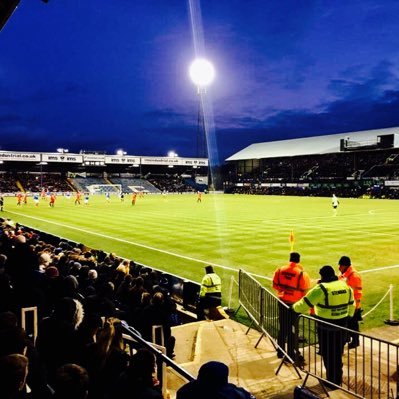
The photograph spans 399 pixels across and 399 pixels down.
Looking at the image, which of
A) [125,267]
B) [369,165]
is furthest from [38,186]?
[125,267]

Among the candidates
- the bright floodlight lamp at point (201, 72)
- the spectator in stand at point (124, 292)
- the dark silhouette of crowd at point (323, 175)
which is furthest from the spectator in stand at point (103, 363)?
the dark silhouette of crowd at point (323, 175)

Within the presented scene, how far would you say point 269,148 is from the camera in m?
103

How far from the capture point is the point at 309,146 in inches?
3588

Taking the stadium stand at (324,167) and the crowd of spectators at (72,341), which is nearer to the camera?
the crowd of spectators at (72,341)

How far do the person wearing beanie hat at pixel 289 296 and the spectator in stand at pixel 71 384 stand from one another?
4691 mm

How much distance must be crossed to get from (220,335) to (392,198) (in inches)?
2698

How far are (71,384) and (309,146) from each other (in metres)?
92.5

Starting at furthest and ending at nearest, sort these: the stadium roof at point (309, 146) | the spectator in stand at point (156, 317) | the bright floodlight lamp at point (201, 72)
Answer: the stadium roof at point (309, 146), the bright floodlight lamp at point (201, 72), the spectator in stand at point (156, 317)

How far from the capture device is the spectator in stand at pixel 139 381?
3350 millimetres

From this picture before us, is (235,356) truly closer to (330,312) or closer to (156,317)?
(156,317)

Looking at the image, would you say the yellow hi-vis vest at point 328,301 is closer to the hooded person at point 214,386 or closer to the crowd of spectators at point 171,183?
the hooded person at point 214,386

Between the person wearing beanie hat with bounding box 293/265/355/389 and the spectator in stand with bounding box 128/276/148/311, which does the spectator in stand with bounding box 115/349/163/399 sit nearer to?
the person wearing beanie hat with bounding box 293/265/355/389

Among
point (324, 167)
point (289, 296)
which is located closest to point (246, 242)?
point (289, 296)

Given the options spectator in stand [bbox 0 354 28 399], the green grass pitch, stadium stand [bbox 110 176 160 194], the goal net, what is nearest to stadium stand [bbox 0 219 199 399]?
spectator in stand [bbox 0 354 28 399]
